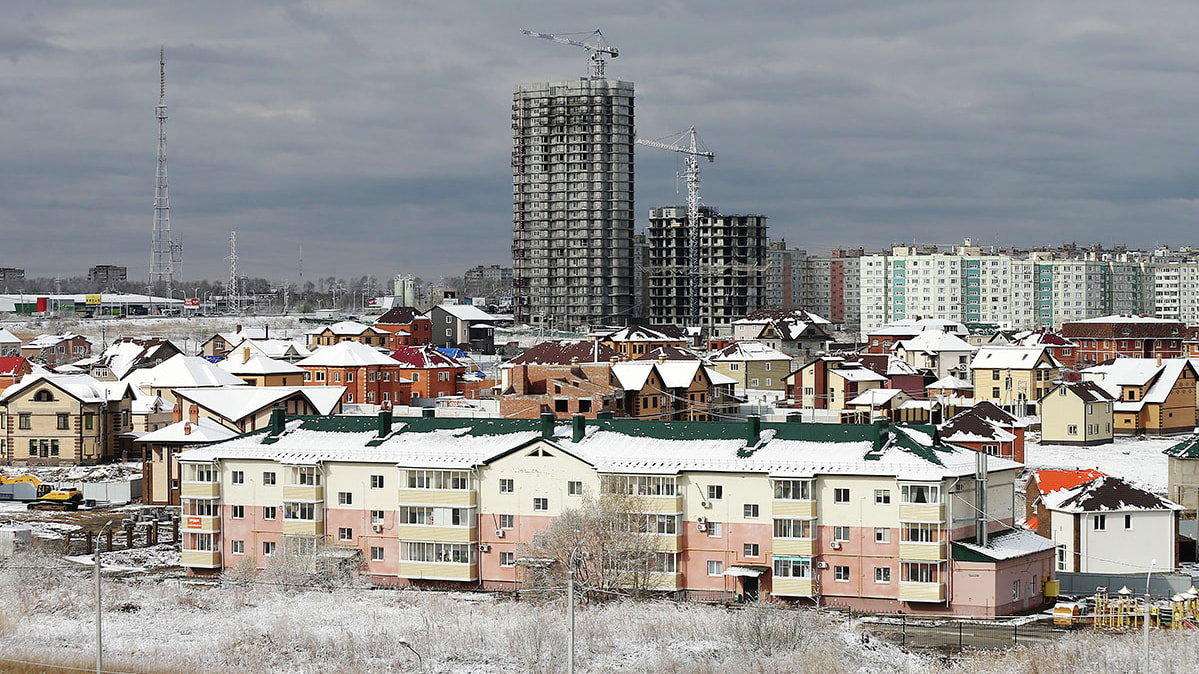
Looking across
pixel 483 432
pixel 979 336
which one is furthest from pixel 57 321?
pixel 483 432

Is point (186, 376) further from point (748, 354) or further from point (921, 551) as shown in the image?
point (921, 551)

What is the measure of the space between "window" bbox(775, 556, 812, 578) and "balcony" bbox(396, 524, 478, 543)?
307 inches

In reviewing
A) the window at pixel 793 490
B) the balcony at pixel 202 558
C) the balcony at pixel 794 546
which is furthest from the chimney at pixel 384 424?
the balcony at pixel 794 546

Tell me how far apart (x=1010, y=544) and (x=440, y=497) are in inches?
555

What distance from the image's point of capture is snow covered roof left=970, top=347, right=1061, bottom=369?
78312mm

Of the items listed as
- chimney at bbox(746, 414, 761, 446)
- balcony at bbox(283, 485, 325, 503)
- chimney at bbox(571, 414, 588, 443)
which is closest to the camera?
chimney at bbox(746, 414, 761, 446)

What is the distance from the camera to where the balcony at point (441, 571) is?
3644 cm

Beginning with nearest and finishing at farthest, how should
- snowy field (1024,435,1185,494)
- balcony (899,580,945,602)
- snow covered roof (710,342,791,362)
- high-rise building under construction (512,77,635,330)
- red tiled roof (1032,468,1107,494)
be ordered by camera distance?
balcony (899,580,945,602) → red tiled roof (1032,468,1107,494) → snowy field (1024,435,1185,494) → snow covered roof (710,342,791,362) → high-rise building under construction (512,77,635,330)

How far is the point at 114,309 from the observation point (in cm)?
17550

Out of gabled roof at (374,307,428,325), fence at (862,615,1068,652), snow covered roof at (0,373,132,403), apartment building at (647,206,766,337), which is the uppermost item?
apartment building at (647,206,766,337)

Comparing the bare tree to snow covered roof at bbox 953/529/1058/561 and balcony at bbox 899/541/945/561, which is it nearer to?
balcony at bbox 899/541/945/561

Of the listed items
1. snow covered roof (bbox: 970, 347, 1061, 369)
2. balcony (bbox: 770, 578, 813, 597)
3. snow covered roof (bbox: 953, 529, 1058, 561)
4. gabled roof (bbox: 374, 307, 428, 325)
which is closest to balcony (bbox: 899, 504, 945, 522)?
snow covered roof (bbox: 953, 529, 1058, 561)

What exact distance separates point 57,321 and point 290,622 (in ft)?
434

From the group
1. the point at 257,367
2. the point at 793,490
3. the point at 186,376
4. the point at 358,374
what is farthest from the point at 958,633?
the point at 358,374
